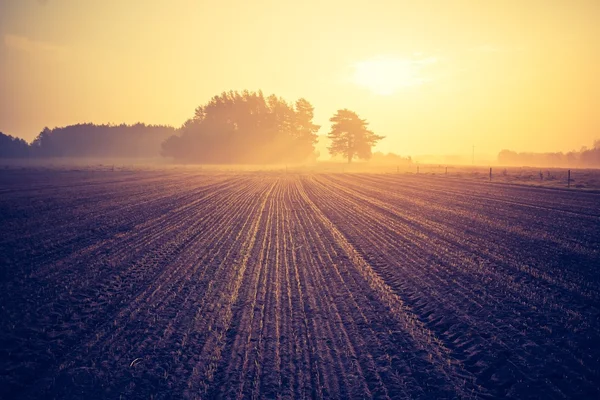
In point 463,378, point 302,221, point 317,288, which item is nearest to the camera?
point 463,378

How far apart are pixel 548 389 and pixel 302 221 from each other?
11.8m

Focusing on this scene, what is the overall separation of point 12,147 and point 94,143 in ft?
89.6

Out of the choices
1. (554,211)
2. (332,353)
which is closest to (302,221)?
(332,353)

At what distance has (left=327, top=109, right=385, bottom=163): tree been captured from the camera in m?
79.8

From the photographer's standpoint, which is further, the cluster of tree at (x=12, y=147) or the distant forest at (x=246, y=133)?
the cluster of tree at (x=12, y=147)

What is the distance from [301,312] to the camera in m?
6.27

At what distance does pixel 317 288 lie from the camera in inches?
294

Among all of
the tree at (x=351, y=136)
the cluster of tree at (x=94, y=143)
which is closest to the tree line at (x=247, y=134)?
the tree at (x=351, y=136)

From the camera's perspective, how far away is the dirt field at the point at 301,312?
4.37 metres

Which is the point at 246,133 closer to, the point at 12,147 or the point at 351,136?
the point at 351,136

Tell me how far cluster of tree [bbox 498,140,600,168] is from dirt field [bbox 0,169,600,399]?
149297 mm

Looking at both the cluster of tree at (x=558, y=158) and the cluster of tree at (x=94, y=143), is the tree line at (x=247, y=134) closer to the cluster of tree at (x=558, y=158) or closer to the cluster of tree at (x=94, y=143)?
the cluster of tree at (x=94, y=143)

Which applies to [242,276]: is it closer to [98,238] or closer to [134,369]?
[134,369]

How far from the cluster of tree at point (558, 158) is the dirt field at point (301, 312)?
14930 centimetres
